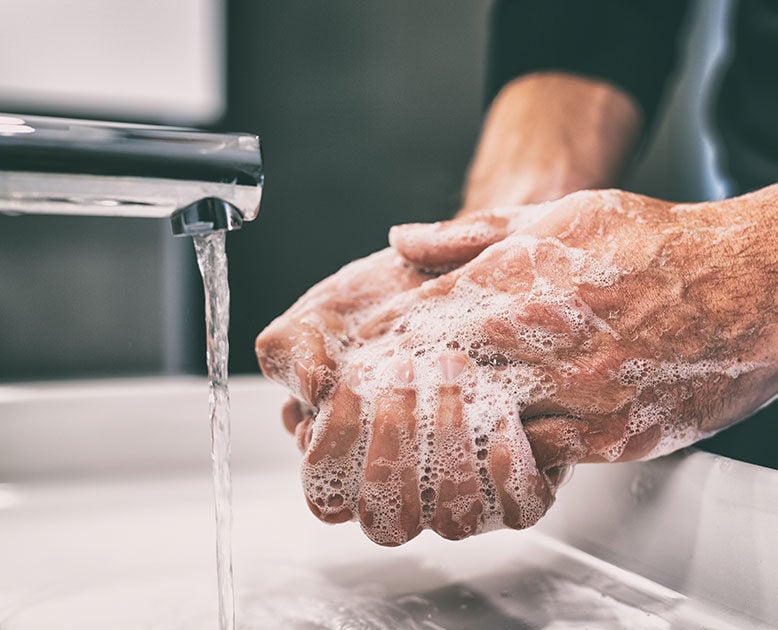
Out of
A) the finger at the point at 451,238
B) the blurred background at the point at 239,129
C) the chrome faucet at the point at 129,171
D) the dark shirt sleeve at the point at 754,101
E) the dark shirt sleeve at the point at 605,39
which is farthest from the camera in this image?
the blurred background at the point at 239,129

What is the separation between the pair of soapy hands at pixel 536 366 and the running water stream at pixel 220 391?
0.03 m

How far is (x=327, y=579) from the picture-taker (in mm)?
416

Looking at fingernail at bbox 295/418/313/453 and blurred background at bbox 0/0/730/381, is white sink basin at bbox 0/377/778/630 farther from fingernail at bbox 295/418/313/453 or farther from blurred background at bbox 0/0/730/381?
blurred background at bbox 0/0/730/381

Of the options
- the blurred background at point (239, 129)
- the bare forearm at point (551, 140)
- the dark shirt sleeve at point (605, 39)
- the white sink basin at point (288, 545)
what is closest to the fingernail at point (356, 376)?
the white sink basin at point (288, 545)

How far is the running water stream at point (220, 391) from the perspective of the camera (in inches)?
14.3

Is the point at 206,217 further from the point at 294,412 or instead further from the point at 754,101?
the point at 754,101

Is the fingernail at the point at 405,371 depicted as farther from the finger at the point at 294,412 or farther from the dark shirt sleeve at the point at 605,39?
the dark shirt sleeve at the point at 605,39

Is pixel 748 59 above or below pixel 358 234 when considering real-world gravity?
above

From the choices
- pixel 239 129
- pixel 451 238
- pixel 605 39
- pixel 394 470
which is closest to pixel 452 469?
pixel 394 470

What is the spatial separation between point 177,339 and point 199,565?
1.23m

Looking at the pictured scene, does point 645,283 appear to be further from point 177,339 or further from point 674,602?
point 177,339

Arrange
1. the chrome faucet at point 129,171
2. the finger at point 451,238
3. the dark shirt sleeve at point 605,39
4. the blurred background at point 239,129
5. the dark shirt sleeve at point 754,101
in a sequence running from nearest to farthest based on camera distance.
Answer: the chrome faucet at point 129,171
the finger at point 451,238
the dark shirt sleeve at point 754,101
the dark shirt sleeve at point 605,39
the blurred background at point 239,129

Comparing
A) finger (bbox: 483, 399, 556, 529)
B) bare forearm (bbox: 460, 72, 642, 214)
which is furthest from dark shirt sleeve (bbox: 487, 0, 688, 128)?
finger (bbox: 483, 399, 556, 529)

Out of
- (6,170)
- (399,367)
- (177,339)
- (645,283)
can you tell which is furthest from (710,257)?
(177,339)
